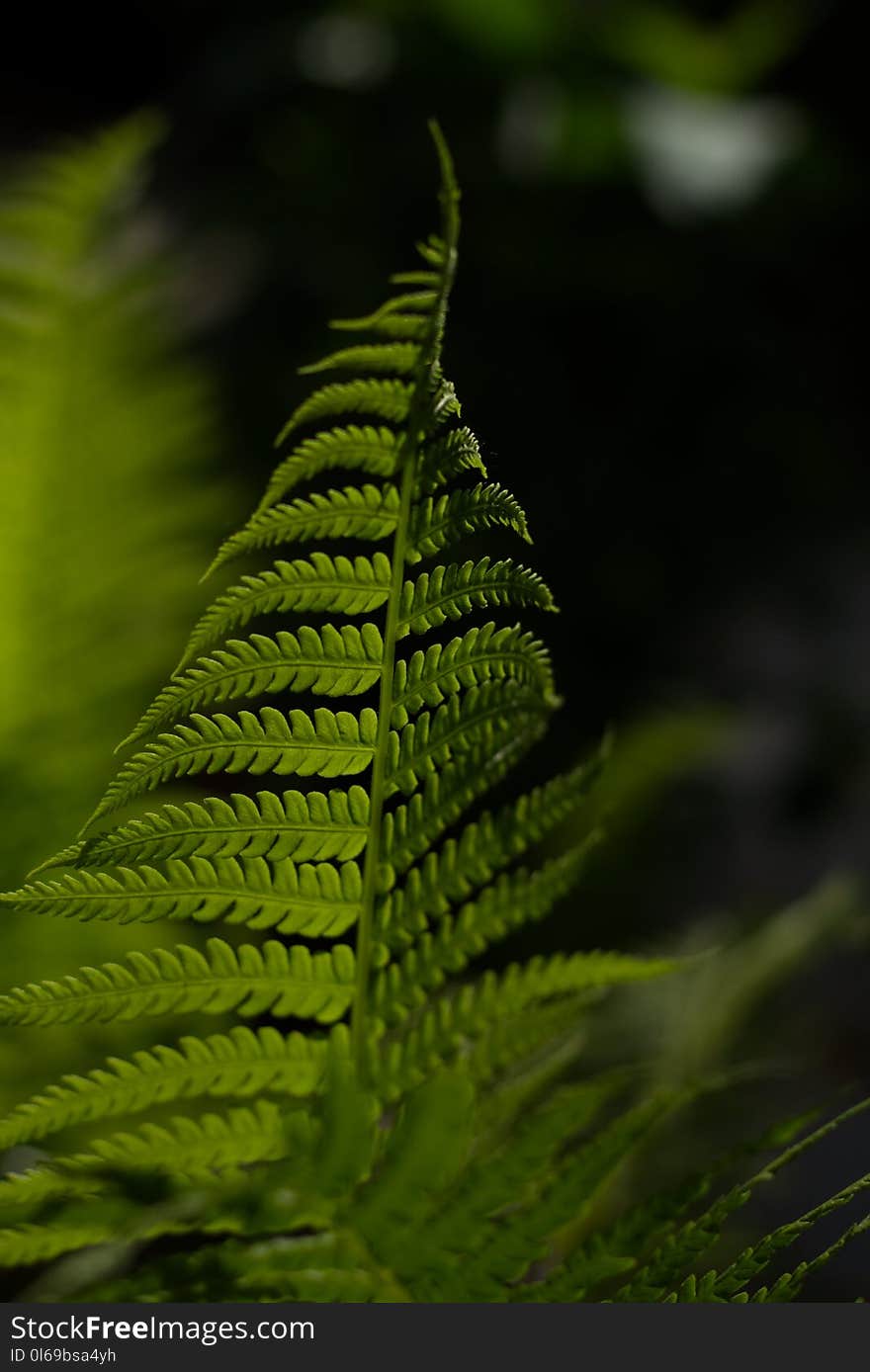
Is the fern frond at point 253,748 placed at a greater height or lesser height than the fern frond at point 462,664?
lesser

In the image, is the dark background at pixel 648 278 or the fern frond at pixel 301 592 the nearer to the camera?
the fern frond at pixel 301 592

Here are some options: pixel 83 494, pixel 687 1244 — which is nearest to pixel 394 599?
pixel 687 1244

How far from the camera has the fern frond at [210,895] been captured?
1.30ft

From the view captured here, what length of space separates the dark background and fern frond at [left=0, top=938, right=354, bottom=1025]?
1.34 m

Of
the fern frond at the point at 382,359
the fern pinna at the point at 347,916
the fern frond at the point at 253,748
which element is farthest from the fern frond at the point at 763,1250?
the fern frond at the point at 382,359

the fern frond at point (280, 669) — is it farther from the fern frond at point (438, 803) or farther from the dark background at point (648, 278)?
the dark background at point (648, 278)

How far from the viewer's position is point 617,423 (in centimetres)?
210

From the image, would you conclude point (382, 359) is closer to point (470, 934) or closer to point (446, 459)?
point (446, 459)

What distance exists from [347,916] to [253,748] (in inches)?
3.0

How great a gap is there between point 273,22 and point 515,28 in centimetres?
56

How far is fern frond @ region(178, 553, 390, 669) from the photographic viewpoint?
40 cm

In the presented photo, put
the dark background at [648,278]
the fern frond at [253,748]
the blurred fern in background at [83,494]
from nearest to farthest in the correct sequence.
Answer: the fern frond at [253,748]
the blurred fern in background at [83,494]
the dark background at [648,278]

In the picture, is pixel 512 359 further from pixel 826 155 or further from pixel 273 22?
pixel 273 22

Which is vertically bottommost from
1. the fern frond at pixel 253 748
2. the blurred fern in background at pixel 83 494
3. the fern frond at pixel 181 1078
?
the fern frond at pixel 181 1078
